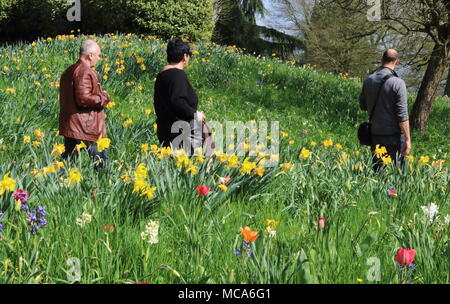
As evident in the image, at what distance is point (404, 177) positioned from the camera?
4051 millimetres

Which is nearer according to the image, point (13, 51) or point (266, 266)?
point (266, 266)

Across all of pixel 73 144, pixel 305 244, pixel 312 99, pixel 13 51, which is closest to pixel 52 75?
pixel 13 51

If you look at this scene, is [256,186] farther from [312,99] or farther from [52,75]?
[312,99]

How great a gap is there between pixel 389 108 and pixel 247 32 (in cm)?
1912

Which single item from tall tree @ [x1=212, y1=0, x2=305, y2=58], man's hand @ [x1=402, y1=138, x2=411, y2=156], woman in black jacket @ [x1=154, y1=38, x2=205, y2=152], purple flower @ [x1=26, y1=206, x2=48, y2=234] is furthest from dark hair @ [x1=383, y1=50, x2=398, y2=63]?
tall tree @ [x1=212, y1=0, x2=305, y2=58]

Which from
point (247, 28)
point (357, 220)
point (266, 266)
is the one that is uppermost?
point (247, 28)

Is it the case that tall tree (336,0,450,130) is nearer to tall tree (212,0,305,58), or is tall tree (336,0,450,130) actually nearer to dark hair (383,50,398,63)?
dark hair (383,50,398,63)

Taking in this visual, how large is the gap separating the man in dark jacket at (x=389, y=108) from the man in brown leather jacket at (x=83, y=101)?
9.22 ft

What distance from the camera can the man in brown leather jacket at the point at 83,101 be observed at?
171 inches

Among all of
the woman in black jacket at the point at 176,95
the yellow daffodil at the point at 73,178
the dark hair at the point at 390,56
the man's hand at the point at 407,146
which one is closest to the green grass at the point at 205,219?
the yellow daffodil at the point at 73,178

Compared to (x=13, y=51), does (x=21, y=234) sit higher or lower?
lower

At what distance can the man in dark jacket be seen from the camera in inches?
192

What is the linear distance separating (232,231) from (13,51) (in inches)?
342

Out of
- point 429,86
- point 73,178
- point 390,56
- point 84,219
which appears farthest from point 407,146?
point 429,86
